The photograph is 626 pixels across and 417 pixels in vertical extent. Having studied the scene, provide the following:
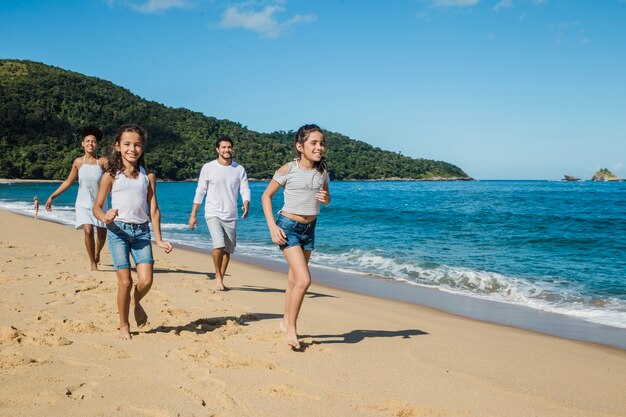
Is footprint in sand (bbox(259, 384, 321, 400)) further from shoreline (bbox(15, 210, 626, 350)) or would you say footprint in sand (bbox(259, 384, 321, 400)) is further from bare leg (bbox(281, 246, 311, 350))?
shoreline (bbox(15, 210, 626, 350))

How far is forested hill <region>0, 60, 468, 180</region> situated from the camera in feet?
316

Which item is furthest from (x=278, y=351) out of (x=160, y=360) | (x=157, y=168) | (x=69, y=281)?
(x=157, y=168)

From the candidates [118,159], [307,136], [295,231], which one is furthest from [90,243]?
[307,136]

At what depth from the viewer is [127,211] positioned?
14.8 feet

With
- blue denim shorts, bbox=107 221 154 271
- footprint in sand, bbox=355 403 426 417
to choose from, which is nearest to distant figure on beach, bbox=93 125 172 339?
blue denim shorts, bbox=107 221 154 271

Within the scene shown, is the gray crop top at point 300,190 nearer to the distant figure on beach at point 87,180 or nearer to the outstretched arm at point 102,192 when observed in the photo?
the outstretched arm at point 102,192

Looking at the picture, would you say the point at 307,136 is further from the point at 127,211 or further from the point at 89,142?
the point at 89,142

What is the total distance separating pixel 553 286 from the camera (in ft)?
31.7

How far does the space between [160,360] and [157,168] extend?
112461 mm

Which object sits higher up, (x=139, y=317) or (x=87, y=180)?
(x=87, y=180)

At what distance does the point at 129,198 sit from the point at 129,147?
1.51ft

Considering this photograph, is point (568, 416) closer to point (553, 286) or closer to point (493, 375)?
point (493, 375)

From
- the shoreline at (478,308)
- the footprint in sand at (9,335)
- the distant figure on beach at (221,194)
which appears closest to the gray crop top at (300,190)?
the footprint in sand at (9,335)

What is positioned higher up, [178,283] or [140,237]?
[140,237]
